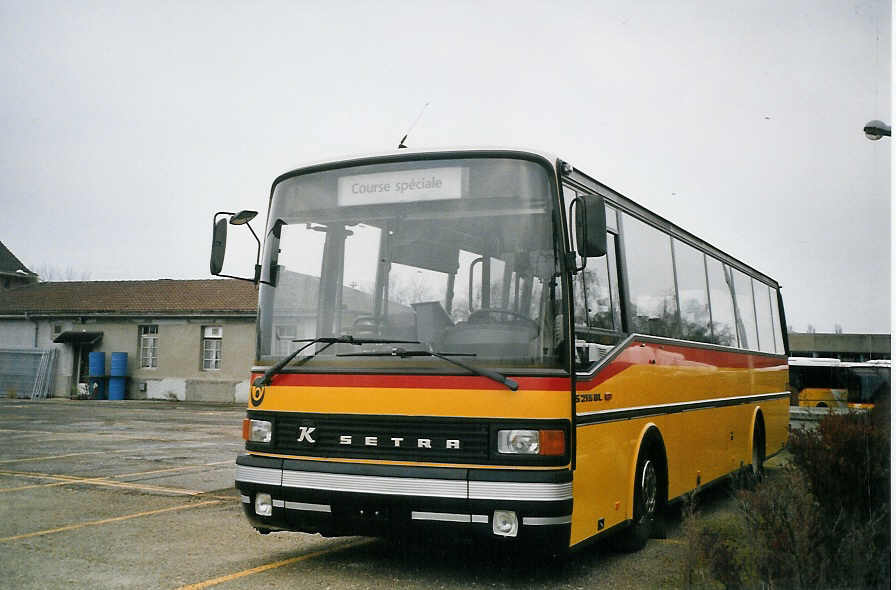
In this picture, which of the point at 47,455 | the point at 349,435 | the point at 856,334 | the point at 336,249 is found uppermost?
the point at 336,249

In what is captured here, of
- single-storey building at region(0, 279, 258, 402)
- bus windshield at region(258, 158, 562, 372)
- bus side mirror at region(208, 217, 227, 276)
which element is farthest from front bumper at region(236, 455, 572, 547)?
single-storey building at region(0, 279, 258, 402)

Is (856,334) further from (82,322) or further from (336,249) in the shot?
(82,322)

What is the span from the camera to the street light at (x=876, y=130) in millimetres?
4980

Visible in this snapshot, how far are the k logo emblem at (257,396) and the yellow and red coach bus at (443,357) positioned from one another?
22 mm

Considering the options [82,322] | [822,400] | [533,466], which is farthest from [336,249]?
[82,322]

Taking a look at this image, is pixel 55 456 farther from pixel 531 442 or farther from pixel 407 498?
pixel 531 442

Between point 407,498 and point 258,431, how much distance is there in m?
1.37

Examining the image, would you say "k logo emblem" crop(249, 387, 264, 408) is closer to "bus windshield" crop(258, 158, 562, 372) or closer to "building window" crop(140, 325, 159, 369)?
"bus windshield" crop(258, 158, 562, 372)

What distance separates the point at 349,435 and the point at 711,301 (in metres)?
5.80

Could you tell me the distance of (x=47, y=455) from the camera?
50.2 ft

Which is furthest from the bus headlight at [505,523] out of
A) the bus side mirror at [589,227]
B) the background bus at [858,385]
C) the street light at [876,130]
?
the street light at [876,130]

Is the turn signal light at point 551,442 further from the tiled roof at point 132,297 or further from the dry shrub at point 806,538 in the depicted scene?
the tiled roof at point 132,297

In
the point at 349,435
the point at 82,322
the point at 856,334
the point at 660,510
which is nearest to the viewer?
the point at 856,334

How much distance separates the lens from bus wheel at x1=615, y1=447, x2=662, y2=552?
7465 mm
